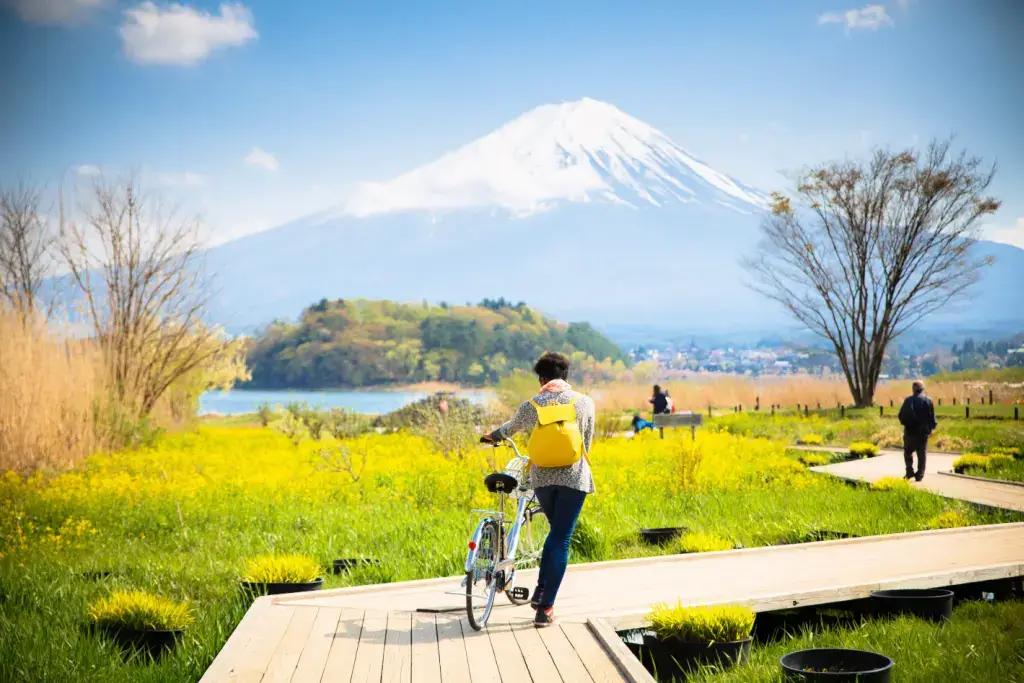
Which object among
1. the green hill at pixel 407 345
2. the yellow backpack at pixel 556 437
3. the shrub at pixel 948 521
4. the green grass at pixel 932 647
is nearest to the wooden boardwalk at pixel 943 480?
the shrub at pixel 948 521

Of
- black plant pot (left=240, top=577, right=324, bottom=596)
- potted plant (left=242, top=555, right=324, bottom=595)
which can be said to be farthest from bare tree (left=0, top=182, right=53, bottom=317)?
black plant pot (left=240, top=577, right=324, bottom=596)

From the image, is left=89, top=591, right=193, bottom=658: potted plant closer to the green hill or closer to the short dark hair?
the short dark hair

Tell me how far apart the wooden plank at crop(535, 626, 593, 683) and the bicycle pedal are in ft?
1.36

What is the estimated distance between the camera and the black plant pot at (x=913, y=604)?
5773 millimetres

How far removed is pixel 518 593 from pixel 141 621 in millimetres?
2131

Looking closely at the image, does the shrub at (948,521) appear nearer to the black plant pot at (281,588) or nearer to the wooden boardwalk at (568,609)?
the wooden boardwalk at (568,609)

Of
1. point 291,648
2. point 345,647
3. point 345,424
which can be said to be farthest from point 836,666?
point 345,424

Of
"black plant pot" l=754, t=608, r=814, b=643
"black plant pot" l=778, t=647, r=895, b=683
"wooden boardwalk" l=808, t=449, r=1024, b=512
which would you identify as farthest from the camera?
"wooden boardwalk" l=808, t=449, r=1024, b=512

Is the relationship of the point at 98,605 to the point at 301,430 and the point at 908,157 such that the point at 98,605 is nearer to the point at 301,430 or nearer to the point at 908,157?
the point at 301,430

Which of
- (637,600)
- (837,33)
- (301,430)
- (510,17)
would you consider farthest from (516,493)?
(510,17)

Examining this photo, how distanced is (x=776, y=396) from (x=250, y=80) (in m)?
20.6

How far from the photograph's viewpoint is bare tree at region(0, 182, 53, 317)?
43.9 ft

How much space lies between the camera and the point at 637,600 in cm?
556

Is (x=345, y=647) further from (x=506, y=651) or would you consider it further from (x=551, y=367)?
(x=551, y=367)
